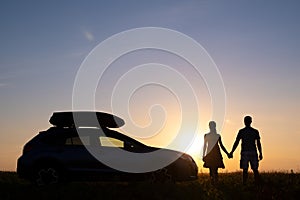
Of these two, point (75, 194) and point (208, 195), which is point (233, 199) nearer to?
point (208, 195)

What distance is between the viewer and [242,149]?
1556 centimetres

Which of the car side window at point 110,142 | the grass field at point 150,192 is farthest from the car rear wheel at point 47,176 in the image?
the car side window at point 110,142

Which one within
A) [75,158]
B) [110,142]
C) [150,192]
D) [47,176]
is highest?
[110,142]

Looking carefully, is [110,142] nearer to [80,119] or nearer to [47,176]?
[80,119]

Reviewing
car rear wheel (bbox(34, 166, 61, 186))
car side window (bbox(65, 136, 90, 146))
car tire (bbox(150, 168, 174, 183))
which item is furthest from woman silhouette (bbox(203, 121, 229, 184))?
car rear wheel (bbox(34, 166, 61, 186))

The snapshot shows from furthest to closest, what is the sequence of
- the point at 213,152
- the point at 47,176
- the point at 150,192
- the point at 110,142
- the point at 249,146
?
the point at 213,152
the point at 249,146
the point at 110,142
the point at 47,176
the point at 150,192

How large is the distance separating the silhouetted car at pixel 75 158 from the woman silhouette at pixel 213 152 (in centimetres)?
130

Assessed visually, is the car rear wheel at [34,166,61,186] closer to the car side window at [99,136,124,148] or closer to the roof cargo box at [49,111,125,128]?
the roof cargo box at [49,111,125,128]

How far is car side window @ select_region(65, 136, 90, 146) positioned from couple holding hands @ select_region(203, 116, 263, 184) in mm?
3866

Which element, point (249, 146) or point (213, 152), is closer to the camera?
point (249, 146)

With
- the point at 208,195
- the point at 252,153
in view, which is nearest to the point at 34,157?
the point at 208,195

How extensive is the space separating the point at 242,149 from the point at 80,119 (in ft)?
16.4

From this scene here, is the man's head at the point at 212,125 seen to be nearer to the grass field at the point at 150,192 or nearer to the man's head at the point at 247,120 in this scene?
the man's head at the point at 247,120

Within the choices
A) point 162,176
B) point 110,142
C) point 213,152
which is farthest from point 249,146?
point 110,142
